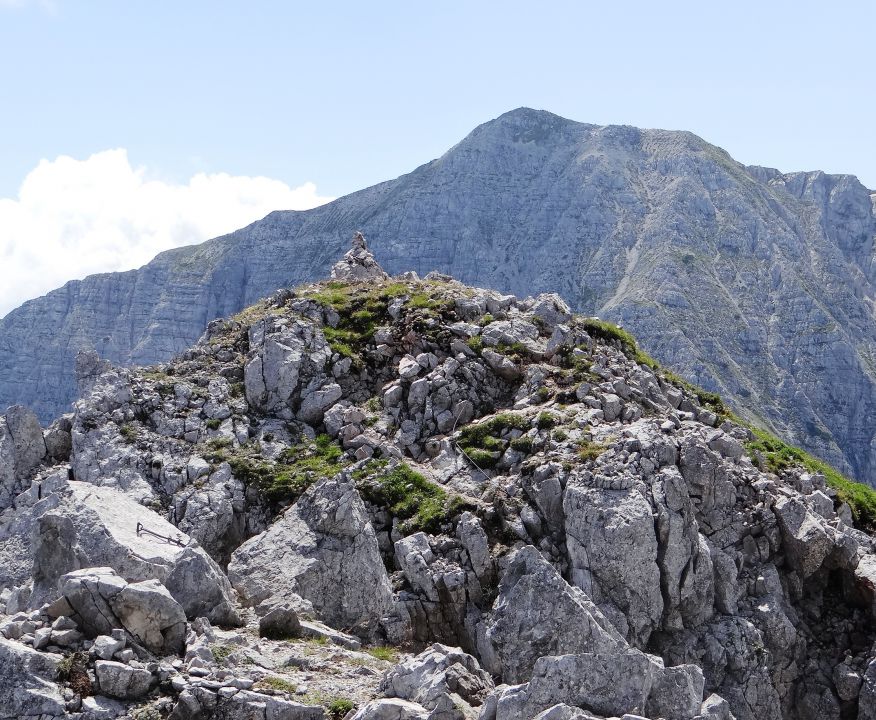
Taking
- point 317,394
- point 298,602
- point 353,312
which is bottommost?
point 298,602

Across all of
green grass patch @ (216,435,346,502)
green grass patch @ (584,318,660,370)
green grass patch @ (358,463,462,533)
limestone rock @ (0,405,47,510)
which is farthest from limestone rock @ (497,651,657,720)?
limestone rock @ (0,405,47,510)

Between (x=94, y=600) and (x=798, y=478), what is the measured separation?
83.5ft

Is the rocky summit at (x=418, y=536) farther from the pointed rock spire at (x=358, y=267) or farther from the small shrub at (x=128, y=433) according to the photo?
the pointed rock spire at (x=358, y=267)

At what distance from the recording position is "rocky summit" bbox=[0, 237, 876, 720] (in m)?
15.0

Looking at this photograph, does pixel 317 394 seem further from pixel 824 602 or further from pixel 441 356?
pixel 824 602

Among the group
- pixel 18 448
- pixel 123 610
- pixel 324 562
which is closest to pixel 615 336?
pixel 324 562

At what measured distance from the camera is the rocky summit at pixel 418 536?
15.0 metres

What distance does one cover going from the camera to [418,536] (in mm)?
25406

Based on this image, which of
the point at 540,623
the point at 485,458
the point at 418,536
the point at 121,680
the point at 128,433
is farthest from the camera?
the point at 128,433

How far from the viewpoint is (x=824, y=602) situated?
27.5m

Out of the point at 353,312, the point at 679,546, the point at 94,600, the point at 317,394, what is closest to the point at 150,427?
the point at 317,394

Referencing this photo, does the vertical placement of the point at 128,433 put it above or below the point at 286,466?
above

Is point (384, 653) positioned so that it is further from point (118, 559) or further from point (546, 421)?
point (546, 421)

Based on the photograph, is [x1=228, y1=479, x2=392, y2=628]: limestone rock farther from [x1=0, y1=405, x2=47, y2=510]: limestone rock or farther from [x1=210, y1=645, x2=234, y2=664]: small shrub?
[x1=0, y1=405, x2=47, y2=510]: limestone rock
